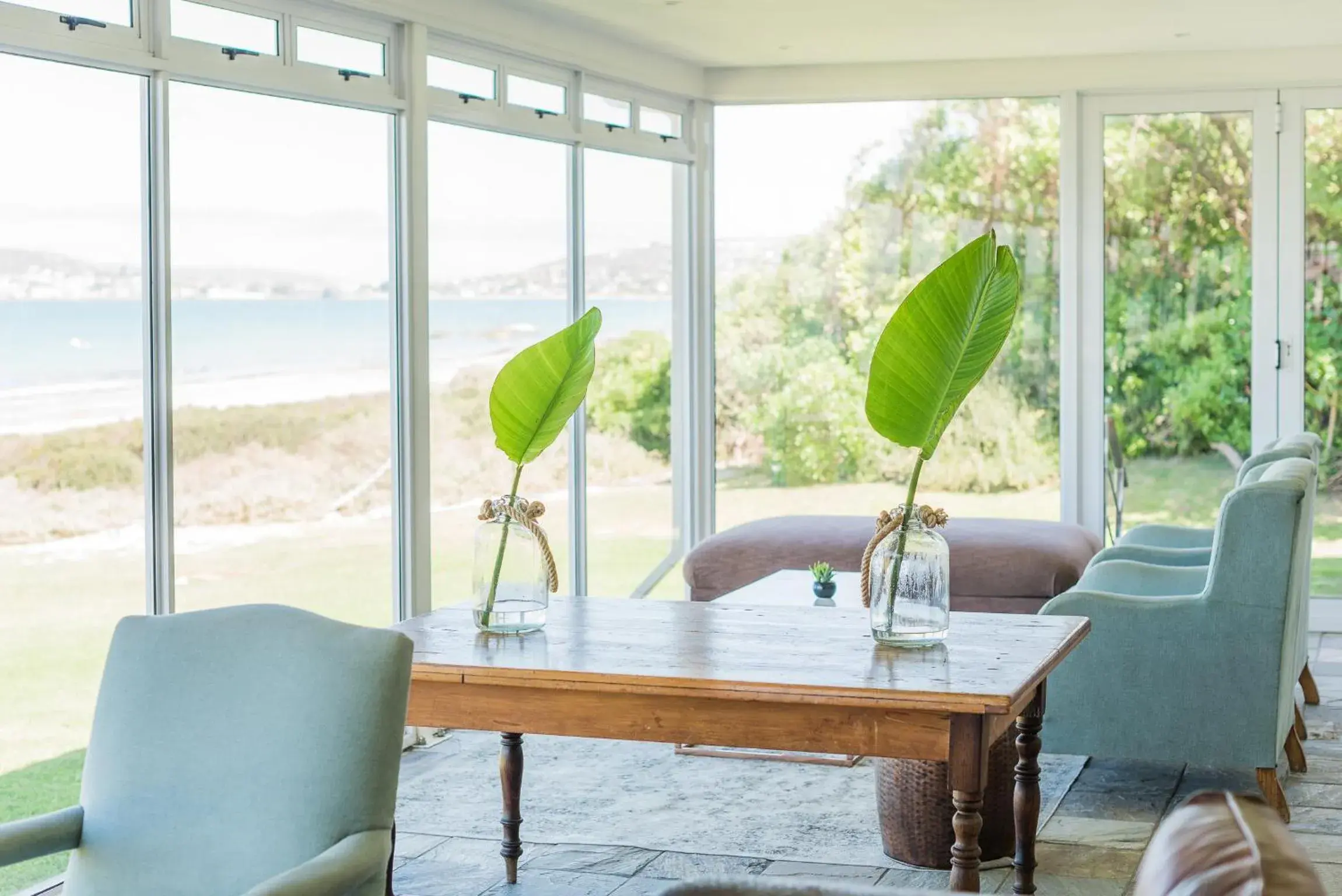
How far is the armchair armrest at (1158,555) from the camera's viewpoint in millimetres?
5367

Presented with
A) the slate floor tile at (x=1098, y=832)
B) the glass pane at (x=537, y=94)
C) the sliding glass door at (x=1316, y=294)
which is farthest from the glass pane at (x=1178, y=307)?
the slate floor tile at (x=1098, y=832)

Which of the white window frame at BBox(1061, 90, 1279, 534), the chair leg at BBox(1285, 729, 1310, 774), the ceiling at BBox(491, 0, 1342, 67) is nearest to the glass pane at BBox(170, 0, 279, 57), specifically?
the ceiling at BBox(491, 0, 1342, 67)

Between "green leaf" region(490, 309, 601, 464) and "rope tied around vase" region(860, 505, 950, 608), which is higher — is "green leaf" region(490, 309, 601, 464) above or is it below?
above

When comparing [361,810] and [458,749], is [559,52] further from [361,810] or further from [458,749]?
[361,810]

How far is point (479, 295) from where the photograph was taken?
596 centimetres

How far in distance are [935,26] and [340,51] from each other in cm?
250

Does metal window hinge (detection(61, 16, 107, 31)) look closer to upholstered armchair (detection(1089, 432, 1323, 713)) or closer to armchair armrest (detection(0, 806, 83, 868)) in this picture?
armchair armrest (detection(0, 806, 83, 868))

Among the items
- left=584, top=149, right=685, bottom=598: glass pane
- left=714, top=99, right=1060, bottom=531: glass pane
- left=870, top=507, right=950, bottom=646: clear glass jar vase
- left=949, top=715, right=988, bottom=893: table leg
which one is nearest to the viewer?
left=949, top=715, right=988, bottom=893: table leg

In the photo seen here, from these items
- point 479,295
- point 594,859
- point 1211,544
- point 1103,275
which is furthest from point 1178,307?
point 594,859

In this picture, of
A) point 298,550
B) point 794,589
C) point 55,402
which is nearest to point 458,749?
point 298,550

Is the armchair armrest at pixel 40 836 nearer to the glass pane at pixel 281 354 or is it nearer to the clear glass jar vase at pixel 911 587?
the clear glass jar vase at pixel 911 587

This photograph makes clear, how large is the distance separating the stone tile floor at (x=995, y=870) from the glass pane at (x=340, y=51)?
2353mm

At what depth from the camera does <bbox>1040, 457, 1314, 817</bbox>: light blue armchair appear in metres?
4.09

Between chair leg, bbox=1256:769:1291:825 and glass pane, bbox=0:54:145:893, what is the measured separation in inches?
119
